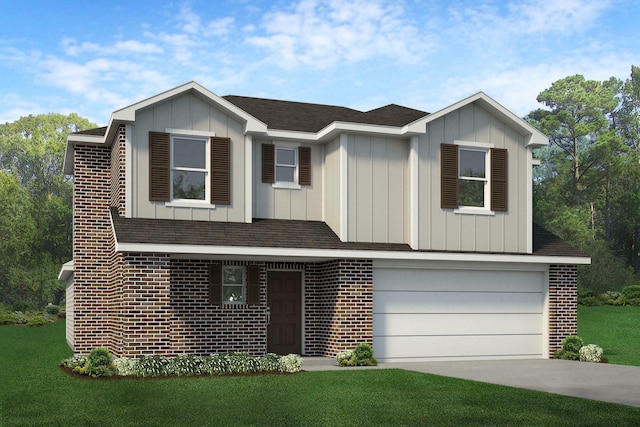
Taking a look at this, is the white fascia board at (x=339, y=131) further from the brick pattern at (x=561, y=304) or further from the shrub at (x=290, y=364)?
the shrub at (x=290, y=364)

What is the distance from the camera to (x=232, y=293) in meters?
20.0

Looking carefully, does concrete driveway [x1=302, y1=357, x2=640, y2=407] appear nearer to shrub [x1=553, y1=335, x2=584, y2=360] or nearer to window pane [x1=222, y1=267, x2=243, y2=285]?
shrub [x1=553, y1=335, x2=584, y2=360]

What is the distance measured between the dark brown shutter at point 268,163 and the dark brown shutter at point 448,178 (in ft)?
14.1

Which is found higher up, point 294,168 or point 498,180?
point 294,168

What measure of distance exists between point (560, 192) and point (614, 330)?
106ft

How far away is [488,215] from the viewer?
21.0 meters

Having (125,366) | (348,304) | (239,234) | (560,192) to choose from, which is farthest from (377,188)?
(560,192)

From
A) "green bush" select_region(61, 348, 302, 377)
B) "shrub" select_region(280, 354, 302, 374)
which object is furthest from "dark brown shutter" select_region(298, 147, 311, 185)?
"shrub" select_region(280, 354, 302, 374)

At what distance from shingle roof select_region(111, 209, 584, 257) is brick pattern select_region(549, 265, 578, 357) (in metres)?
0.91

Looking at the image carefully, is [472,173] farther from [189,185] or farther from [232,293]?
[189,185]

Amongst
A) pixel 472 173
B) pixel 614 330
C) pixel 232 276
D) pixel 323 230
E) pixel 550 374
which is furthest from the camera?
pixel 614 330

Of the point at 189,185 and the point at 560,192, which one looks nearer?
the point at 189,185

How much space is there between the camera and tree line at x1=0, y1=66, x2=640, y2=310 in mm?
53406

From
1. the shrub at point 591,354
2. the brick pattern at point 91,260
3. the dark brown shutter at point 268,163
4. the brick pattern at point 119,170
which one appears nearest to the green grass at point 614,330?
the shrub at point 591,354
